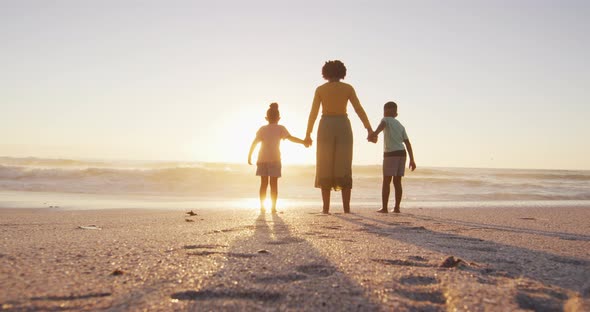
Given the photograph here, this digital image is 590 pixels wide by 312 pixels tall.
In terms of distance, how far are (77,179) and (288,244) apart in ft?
51.6

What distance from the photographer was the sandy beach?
1630 mm

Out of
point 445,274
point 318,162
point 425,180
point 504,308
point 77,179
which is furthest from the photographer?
point 425,180

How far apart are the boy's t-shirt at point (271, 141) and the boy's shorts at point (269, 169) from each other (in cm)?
6

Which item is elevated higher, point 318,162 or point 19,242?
point 318,162

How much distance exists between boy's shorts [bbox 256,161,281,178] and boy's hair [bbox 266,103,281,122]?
26.7 inches

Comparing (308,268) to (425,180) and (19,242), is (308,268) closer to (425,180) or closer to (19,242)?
(19,242)

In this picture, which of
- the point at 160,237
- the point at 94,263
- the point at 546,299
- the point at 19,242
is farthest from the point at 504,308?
the point at 19,242

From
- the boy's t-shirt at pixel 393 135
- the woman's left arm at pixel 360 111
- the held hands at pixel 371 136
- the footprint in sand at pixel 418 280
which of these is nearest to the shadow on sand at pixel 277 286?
the footprint in sand at pixel 418 280

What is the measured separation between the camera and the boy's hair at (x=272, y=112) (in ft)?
24.1

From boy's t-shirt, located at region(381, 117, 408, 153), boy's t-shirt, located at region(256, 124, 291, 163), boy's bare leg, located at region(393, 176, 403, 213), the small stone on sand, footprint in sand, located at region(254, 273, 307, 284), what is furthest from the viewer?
boy's t-shirt, located at region(256, 124, 291, 163)

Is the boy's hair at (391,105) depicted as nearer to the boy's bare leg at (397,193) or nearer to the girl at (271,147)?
the boy's bare leg at (397,193)

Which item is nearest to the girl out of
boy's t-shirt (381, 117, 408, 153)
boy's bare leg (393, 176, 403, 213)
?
boy's t-shirt (381, 117, 408, 153)

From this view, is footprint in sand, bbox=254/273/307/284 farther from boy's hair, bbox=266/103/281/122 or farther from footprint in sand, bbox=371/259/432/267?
boy's hair, bbox=266/103/281/122

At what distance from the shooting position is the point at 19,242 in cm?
298
